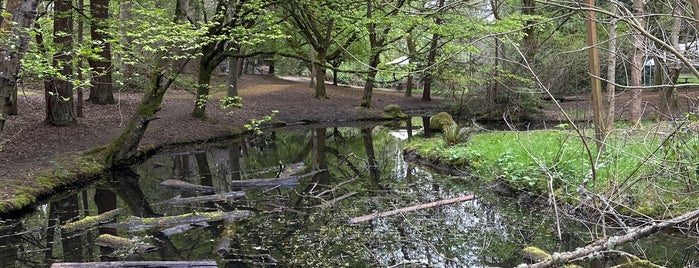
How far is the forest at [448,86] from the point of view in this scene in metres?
4.80

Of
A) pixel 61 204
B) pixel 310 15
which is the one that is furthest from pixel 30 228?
pixel 310 15

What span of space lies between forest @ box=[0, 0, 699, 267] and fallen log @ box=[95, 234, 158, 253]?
205 cm

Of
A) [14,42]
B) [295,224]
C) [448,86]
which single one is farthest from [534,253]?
[448,86]

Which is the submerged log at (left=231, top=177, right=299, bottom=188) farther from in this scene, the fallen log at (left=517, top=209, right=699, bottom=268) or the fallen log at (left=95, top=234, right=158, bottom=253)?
the fallen log at (left=517, top=209, right=699, bottom=268)

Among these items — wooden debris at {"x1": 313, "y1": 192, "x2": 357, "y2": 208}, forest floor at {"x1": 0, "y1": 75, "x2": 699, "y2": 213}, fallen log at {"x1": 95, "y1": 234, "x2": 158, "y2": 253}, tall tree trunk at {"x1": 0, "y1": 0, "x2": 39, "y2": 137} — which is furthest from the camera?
forest floor at {"x1": 0, "y1": 75, "x2": 699, "y2": 213}

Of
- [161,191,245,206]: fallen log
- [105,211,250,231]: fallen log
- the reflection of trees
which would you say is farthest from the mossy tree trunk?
[105,211,250,231]: fallen log

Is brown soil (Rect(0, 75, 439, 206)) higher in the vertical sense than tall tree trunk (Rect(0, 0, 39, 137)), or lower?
lower

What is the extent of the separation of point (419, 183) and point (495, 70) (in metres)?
11.4

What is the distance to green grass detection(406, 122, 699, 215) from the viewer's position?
5.53 meters

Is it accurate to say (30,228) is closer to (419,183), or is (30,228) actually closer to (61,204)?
(61,204)

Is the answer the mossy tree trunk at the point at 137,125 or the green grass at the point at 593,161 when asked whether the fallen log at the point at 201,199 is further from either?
the green grass at the point at 593,161

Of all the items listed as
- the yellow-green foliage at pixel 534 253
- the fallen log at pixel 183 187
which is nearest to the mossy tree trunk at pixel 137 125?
the fallen log at pixel 183 187

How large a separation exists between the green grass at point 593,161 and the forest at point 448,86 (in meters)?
0.04

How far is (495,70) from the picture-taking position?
65.7ft
